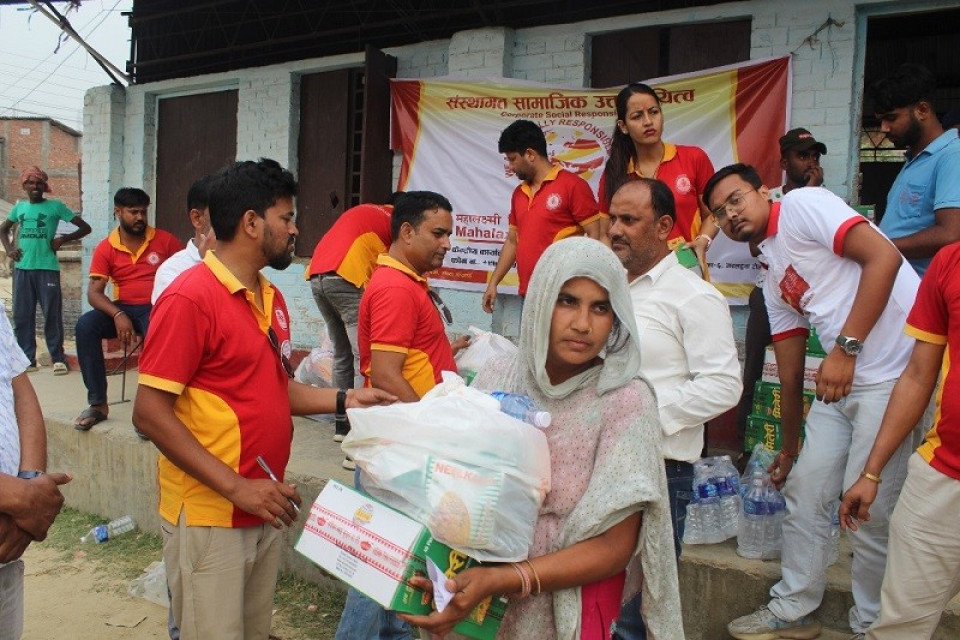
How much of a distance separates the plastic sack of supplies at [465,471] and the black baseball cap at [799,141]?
350cm

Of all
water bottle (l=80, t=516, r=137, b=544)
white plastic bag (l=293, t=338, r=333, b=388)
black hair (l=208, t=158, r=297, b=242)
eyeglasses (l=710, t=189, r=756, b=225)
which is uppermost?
eyeglasses (l=710, t=189, r=756, b=225)

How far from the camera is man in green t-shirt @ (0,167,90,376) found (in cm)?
754

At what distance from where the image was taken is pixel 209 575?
2305 millimetres

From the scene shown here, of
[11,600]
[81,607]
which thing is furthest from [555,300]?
[81,607]

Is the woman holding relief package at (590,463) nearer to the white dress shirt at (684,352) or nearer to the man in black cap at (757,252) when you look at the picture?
the white dress shirt at (684,352)

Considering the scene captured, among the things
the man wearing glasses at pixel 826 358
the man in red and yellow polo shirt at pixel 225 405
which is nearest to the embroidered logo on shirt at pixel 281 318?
the man in red and yellow polo shirt at pixel 225 405

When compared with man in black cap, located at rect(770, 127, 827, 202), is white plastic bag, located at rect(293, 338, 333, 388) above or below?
below

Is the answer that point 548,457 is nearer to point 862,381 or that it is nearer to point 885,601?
point 885,601

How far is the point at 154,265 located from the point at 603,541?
490 cm

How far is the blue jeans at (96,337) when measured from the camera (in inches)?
212

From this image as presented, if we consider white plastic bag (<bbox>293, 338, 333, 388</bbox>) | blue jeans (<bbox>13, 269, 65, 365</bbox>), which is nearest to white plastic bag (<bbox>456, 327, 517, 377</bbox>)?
white plastic bag (<bbox>293, 338, 333, 388</bbox>)

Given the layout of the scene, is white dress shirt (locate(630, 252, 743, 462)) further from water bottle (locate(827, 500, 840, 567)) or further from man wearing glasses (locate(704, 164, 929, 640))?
water bottle (locate(827, 500, 840, 567))

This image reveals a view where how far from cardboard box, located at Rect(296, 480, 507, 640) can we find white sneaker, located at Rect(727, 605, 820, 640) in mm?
1807

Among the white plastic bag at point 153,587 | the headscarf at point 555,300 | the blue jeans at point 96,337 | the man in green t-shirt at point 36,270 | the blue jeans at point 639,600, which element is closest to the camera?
the headscarf at point 555,300
